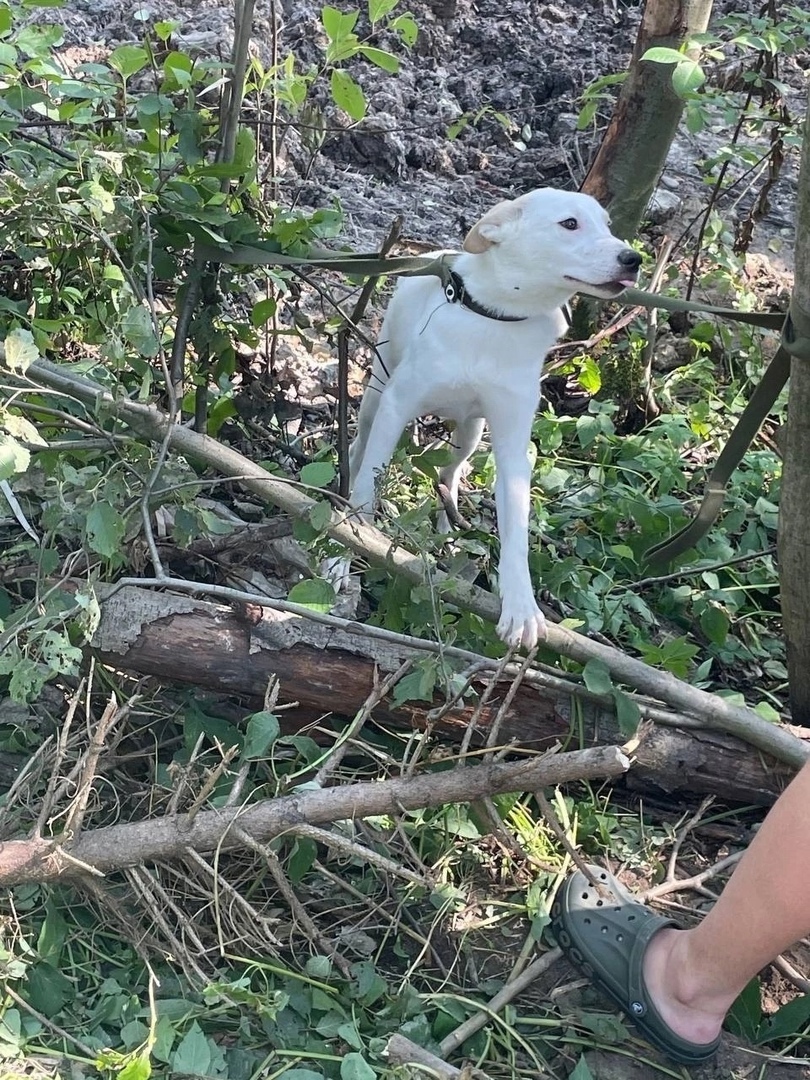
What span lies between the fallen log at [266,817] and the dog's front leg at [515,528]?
0.29 meters

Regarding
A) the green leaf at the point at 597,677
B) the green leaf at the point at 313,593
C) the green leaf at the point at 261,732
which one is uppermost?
the green leaf at the point at 313,593

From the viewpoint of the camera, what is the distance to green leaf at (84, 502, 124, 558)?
1.62m

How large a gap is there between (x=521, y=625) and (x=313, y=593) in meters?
0.40

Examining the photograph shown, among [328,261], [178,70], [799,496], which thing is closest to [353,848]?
[328,261]

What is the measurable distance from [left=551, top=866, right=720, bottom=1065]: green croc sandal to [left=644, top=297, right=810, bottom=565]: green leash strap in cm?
84

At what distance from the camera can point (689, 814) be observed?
6.48 feet

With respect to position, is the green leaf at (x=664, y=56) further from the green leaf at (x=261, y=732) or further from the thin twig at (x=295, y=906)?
the thin twig at (x=295, y=906)

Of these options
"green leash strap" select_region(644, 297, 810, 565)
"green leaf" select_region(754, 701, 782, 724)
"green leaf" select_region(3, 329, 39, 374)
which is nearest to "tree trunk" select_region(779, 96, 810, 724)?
"green leash strap" select_region(644, 297, 810, 565)

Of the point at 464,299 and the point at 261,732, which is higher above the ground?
the point at 464,299

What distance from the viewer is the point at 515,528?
6.58 feet

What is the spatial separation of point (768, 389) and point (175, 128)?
1257 mm

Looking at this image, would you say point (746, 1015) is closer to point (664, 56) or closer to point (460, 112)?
point (664, 56)

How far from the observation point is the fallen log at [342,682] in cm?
181

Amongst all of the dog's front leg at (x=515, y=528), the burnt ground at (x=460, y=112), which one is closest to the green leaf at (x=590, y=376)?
the burnt ground at (x=460, y=112)
